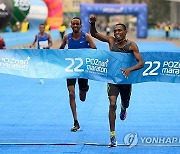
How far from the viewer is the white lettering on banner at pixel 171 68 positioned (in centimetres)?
612

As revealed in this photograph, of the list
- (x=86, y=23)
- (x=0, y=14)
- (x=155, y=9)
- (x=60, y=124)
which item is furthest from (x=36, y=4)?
(x=155, y=9)

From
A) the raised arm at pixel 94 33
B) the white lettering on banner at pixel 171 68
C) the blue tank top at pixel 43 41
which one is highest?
the raised arm at pixel 94 33

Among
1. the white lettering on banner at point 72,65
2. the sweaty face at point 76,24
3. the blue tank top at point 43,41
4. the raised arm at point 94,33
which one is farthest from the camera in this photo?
the blue tank top at point 43,41

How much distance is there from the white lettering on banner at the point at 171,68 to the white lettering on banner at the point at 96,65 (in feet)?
2.63

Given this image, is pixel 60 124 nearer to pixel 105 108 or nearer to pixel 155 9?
pixel 105 108

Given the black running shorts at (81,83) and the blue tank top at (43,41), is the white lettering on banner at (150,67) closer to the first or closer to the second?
the black running shorts at (81,83)

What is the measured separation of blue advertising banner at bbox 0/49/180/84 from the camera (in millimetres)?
6090

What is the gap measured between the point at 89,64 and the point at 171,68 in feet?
3.74

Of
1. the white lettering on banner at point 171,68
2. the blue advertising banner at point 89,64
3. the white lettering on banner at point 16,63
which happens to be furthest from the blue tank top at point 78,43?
the white lettering on banner at point 171,68

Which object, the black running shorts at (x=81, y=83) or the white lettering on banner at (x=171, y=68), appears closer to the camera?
the white lettering on banner at (x=171, y=68)

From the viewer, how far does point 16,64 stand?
21.0 feet

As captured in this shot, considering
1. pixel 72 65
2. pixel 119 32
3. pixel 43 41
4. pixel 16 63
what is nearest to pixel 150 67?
pixel 119 32

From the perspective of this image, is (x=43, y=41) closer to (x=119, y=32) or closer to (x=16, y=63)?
(x=16, y=63)

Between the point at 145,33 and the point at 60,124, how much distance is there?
34.4 meters
